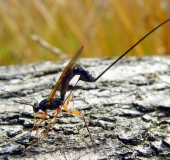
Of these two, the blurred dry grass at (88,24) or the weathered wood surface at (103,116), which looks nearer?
the weathered wood surface at (103,116)

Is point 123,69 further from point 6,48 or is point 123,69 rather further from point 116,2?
point 6,48

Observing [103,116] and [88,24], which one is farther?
[88,24]

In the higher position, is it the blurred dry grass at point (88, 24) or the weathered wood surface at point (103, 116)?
the blurred dry grass at point (88, 24)

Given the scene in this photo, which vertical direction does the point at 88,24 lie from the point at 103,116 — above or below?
above

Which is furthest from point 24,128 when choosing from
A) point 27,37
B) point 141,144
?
point 27,37
